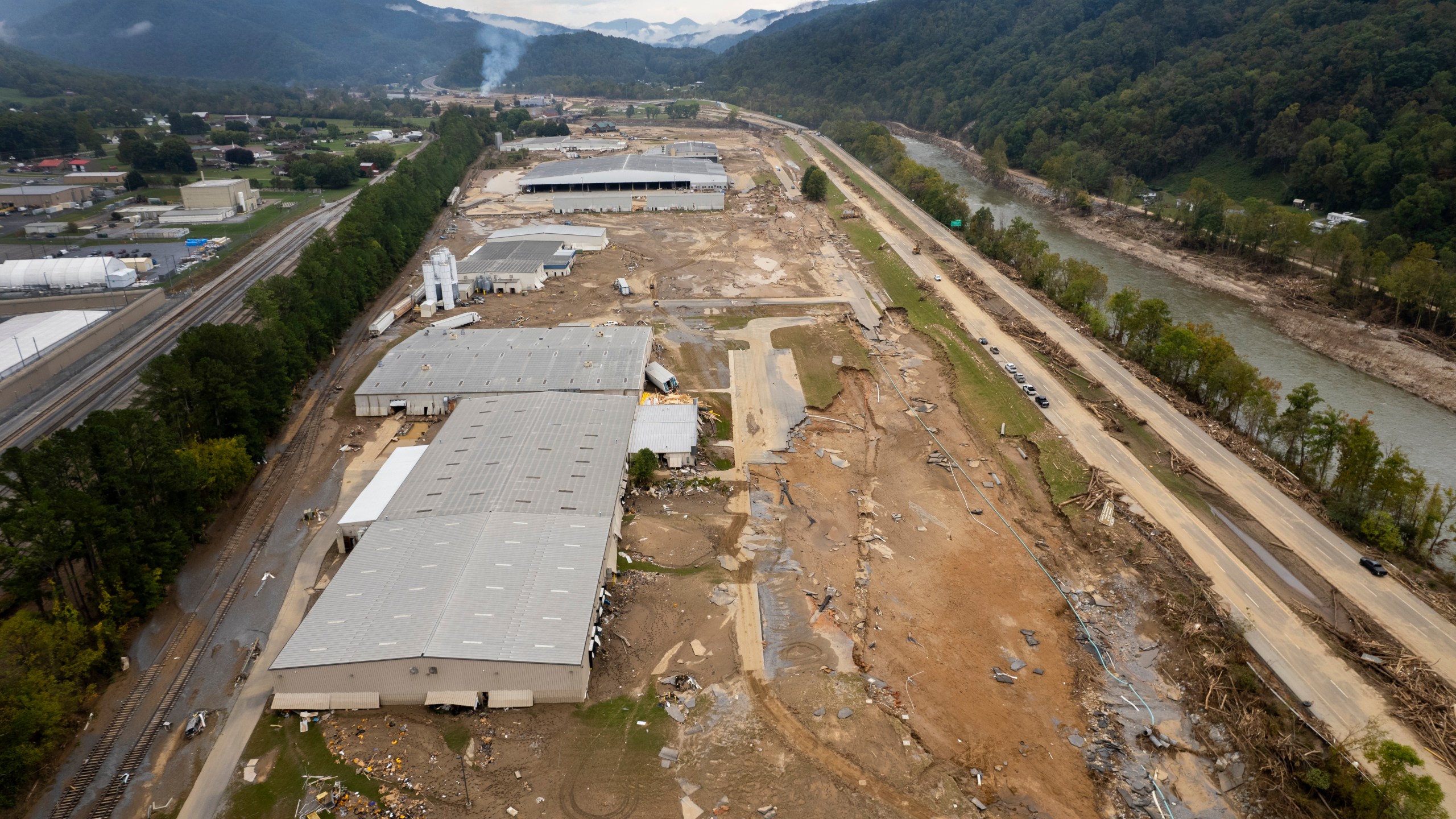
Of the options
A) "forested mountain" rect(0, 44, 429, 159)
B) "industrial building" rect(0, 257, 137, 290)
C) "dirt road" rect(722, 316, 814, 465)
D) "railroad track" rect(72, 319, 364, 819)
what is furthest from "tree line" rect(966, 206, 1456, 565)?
"forested mountain" rect(0, 44, 429, 159)

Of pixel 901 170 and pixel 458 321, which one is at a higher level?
pixel 901 170

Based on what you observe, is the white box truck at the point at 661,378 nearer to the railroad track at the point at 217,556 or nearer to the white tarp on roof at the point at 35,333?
the railroad track at the point at 217,556

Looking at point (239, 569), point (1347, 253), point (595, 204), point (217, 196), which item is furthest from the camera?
point (595, 204)

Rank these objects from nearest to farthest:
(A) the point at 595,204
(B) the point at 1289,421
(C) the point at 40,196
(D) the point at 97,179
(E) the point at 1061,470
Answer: (B) the point at 1289,421
(E) the point at 1061,470
(C) the point at 40,196
(A) the point at 595,204
(D) the point at 97,179

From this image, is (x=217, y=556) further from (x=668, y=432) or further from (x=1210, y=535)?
(x=1210, y=535)

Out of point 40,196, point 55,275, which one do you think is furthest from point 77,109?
point 55,275

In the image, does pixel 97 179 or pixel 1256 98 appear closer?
pixel 1256 98
